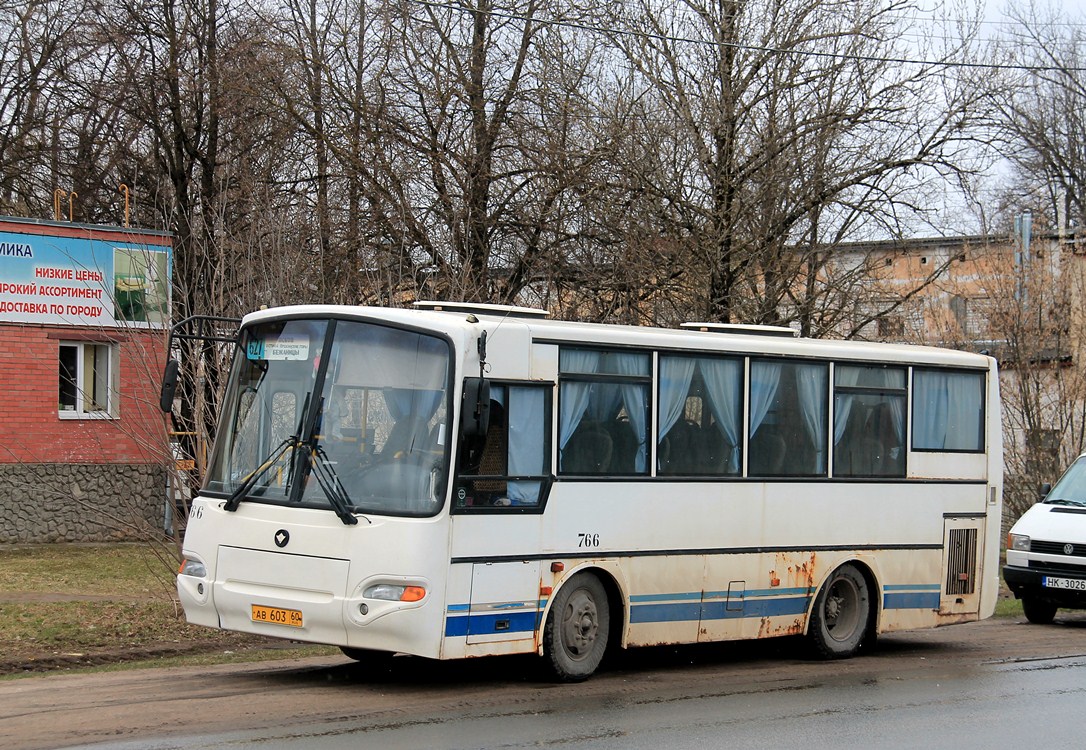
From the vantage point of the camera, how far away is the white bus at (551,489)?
33.7ft

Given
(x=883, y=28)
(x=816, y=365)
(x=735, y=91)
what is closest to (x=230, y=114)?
(x=735, y=91)

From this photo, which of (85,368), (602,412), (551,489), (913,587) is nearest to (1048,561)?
(913,587)

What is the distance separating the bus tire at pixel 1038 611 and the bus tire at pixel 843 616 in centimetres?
501

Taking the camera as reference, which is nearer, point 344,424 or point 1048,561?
point 344,424

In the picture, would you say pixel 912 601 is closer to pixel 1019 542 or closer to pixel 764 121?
pixel 1019 542

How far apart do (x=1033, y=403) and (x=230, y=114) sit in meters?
16.5

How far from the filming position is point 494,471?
423 inches

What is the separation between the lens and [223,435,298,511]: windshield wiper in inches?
421

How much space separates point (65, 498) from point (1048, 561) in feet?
55.2

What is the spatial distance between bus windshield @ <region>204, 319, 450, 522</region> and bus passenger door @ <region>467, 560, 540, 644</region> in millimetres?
732

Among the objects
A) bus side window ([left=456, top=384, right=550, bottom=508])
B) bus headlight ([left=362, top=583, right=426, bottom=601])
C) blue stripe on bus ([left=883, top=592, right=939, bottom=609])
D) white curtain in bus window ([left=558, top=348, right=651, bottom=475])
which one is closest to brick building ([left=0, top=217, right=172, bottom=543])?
white curtain in bus window ([left=558, top=348, right=651, bottom=475])

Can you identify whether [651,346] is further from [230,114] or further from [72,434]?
[230,114]

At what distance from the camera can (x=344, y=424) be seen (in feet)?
34.5

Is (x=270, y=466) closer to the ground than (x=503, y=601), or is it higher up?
higher up
